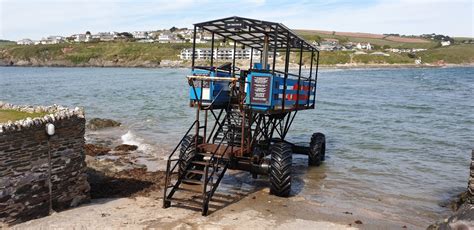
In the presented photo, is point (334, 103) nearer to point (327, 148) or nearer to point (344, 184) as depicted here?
point (327, 148)

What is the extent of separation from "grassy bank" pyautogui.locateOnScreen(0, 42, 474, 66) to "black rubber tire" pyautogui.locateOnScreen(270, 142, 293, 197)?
148 meters

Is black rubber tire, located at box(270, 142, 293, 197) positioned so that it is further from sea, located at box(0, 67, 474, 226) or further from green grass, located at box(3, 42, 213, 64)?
green grass, located at box(3, 42, 213, 64)

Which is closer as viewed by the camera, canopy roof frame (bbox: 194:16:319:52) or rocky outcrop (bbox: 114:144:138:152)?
canopy roof frame (bbox: 194:16:319:52)

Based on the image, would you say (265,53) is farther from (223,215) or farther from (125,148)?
(125,148)

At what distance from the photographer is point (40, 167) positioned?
938 centimetres

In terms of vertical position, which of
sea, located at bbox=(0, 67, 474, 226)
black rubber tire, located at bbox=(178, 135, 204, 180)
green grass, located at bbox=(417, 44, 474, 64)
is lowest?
sea, located at bbox=(0, 67, 474, 226)

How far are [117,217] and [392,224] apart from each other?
6242 mm

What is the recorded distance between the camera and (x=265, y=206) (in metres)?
11.0

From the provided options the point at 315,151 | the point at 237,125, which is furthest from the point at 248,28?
the point at 315,151

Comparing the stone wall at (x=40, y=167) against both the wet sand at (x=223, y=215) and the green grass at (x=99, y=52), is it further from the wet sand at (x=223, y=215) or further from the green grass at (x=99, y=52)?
the green grass at (x=99, y=52)

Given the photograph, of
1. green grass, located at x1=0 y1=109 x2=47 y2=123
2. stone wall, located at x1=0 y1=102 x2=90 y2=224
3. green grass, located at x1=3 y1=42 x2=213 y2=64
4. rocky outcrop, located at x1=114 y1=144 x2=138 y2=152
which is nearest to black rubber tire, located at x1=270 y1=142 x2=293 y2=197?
stone wall, located at x1=0 y1=102 x2=90 y2=224

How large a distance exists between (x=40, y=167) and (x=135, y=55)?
167191 mm

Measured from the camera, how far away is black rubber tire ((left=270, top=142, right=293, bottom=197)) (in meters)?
11.4

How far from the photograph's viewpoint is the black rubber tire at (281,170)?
1135 cm
